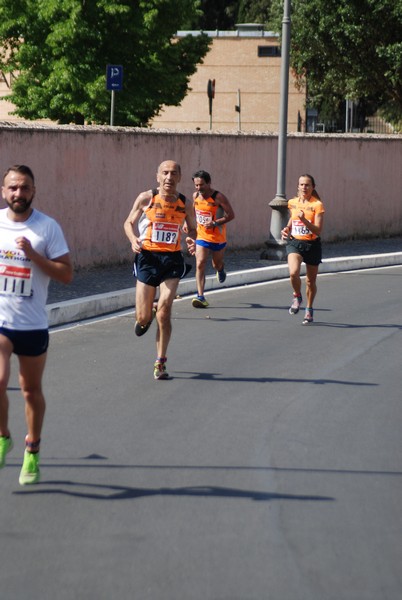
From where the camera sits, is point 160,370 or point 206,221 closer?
point 160,370

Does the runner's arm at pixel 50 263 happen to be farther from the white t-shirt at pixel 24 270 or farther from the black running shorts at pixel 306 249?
the black running shorts at pixel 306 249

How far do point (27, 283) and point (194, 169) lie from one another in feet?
48.1

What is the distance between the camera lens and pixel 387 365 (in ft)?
38.1

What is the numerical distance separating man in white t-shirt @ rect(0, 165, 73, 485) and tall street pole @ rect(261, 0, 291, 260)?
1418cm

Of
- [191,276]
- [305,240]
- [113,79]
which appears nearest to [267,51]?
[113,79]

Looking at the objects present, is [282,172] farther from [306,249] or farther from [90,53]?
[90,53]

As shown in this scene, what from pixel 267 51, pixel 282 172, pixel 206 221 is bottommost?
pixel 206 221

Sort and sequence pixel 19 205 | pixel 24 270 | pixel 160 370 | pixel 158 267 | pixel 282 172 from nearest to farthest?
pixel 19 205 → pixel 24 270 → pixel 160 370 → pixel 158 267 → pixel 282 172

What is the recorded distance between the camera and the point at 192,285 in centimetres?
1736

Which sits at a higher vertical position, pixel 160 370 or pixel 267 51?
pixel 267 51

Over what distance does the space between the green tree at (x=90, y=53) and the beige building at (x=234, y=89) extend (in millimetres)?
20989

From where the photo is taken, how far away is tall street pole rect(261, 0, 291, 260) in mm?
20969

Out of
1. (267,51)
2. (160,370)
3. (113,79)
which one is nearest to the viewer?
(160,370)

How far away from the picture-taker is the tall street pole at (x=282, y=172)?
21.0 meters
